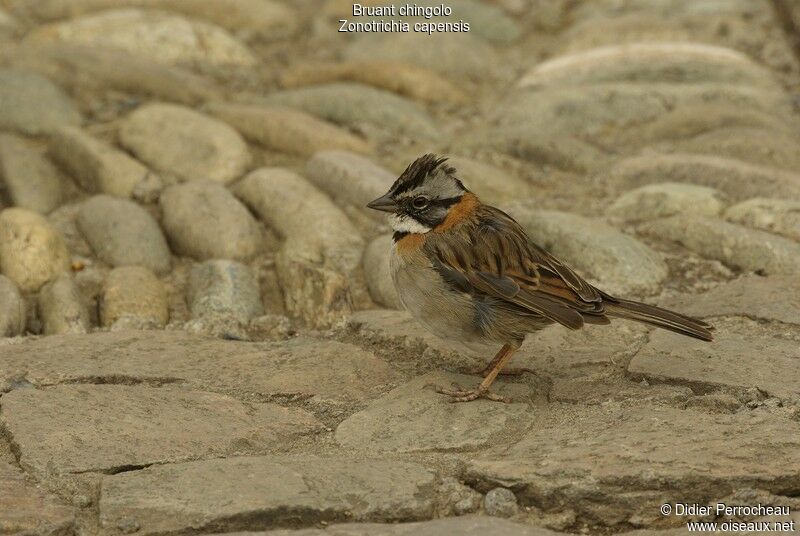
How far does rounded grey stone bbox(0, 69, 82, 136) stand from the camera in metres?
7.74

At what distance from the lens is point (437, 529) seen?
3.68 m

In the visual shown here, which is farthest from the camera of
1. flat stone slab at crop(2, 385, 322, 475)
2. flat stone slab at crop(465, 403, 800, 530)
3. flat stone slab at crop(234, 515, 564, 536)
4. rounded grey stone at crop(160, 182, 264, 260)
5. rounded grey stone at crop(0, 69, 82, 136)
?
rounded grey stone at crop(0, 69, 82, 136)

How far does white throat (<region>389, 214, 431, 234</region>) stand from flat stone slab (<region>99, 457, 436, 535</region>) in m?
1.24

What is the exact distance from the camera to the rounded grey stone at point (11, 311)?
5.60 m

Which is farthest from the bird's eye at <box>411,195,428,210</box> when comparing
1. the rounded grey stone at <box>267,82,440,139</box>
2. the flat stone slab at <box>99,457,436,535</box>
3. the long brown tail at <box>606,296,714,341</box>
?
the rounded grey stone at <box>267,82,440,139</box>

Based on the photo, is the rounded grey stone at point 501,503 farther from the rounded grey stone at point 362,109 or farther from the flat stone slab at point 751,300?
the rounded grey stone at point 362,109

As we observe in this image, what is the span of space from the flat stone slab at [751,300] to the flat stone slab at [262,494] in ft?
7.17

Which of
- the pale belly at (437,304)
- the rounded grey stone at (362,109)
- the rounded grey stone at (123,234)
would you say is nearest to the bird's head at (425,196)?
the pale belly at (437,304)

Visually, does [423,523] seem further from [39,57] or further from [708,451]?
[39,57]

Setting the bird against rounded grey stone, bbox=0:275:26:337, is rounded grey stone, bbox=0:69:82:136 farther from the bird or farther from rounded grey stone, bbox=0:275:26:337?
the bird

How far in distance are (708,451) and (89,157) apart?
4.61 meters

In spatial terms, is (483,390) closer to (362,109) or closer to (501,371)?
(501,371)

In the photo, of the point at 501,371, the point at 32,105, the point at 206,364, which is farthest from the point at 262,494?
the point at 32,105

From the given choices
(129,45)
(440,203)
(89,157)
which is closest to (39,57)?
(129,45)
